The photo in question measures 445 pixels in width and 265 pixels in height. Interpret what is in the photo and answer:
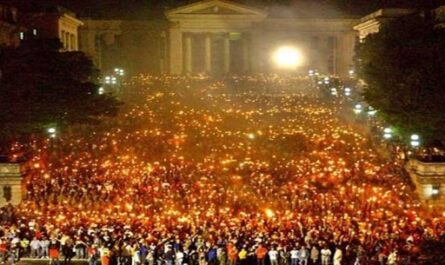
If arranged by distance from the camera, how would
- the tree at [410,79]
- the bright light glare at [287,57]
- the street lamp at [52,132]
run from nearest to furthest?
1. the tree at [410,79]
2. the street lamp at [52,132]
3. the bright light glare at [287,57]

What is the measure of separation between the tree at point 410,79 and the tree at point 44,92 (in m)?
16.9

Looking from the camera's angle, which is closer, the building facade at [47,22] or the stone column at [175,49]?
the building facade at [47,22]

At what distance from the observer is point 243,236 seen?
26672 mm

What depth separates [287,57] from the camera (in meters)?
86.1

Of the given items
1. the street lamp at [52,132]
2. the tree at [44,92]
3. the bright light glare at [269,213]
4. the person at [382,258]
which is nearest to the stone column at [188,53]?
the tree at [44,92]

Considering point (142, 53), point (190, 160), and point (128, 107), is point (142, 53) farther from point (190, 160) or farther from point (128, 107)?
point (190, 160)

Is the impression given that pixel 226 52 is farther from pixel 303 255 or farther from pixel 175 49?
pixel 303 255

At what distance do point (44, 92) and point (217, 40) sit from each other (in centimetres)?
4236

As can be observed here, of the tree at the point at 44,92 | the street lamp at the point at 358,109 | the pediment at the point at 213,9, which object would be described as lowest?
the street lamp at the point at 358,109

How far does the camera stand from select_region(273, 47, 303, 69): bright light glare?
8556 centimetres

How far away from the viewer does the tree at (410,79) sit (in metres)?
37.9

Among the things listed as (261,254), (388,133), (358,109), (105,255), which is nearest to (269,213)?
(261,254)

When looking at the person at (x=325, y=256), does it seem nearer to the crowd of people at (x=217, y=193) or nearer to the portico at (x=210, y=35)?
the crowd of people at (x=217, y=193)

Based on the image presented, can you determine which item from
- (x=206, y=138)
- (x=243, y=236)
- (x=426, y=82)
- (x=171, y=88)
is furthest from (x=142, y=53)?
(x=243, y=236)
